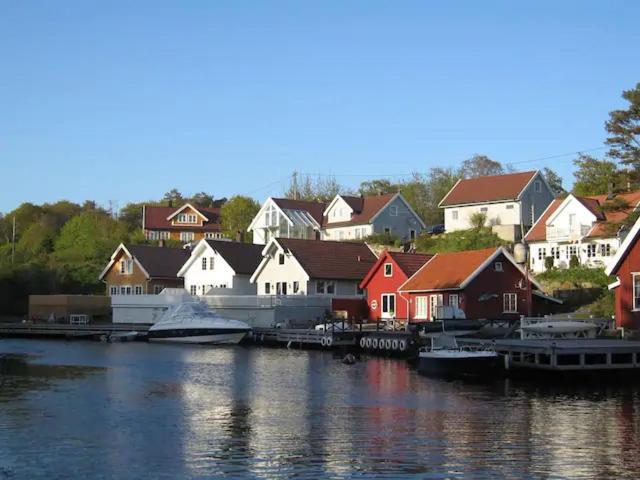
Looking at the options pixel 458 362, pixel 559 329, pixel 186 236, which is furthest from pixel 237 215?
pixel 458 362

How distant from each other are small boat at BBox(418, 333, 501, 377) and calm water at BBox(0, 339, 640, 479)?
1.13m

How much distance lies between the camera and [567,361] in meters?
35.4

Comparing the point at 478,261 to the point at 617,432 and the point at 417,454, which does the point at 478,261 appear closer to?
the point at 617,432

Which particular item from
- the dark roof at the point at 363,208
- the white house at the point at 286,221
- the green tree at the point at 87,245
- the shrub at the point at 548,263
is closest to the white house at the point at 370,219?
the dark roof at the point at 363,208

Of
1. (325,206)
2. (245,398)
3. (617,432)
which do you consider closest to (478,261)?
(245,398)

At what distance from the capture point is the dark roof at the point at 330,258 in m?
66.1

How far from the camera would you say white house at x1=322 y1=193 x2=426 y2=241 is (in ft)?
292

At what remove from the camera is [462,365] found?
3672cm

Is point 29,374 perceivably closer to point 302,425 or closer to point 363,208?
point 302,425

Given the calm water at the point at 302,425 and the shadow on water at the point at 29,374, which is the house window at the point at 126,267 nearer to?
the shadow on water at the point at 29,374

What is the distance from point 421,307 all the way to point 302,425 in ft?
110

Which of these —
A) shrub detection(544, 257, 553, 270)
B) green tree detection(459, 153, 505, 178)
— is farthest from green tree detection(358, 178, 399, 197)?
shrub detection(544, 257, 553, 270)

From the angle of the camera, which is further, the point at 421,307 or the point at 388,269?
the point at 388,269

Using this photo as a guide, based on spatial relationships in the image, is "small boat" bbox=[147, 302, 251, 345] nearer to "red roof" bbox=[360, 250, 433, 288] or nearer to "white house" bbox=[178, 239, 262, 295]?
"red roof" bbox=[360, 250, 433, 288]
